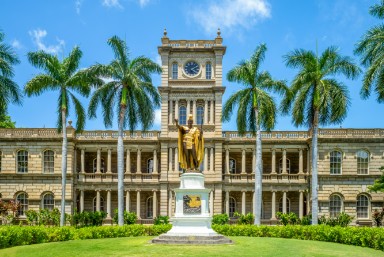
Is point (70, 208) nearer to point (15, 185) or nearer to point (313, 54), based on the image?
point (15, 185)

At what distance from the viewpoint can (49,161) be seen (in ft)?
158

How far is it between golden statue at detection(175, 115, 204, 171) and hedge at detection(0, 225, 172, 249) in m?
7.38

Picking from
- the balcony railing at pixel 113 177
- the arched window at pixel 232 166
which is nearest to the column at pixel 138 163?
the balcony railing at pixel 113 177

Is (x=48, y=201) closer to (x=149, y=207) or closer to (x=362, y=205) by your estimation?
(x=149, y=207)

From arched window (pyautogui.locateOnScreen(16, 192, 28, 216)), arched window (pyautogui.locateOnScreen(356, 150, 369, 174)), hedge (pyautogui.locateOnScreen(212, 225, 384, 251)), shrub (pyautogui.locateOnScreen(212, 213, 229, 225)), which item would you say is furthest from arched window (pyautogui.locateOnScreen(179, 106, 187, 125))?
hedge (pyautogui.locateOnScreen(212, 225, 384, 251))

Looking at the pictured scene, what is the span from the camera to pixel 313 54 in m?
34.7

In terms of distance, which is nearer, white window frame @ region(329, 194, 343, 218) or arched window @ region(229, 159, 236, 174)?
white window frame @ region(329, 194, 343, 218)

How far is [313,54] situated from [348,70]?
7.95 feet

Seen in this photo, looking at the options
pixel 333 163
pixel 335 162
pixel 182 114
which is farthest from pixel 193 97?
pixel 335 162

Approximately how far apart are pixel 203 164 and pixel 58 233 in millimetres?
21972

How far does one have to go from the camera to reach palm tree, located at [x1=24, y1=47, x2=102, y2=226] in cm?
3522

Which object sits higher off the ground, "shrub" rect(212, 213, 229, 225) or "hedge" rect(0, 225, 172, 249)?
"hedge" rect(0, 225, 172, 249)

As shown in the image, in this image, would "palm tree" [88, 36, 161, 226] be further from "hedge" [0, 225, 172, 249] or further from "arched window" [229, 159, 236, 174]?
"arched window" [229, 159, 236, 174]

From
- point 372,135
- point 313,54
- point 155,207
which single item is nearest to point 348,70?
point 313,54
